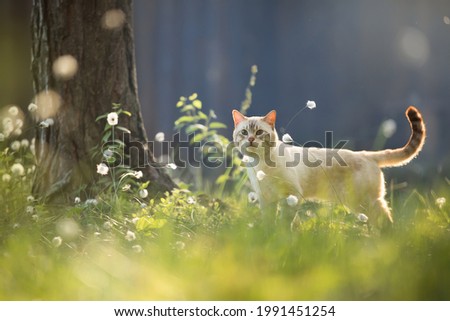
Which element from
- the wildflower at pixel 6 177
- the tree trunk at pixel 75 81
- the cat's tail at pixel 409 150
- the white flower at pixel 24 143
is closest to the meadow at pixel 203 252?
the wildflower at pixel 6 177

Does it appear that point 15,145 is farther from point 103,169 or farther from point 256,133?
point 256,133

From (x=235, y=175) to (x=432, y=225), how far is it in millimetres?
1761

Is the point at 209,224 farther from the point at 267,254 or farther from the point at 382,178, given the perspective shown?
the point at 382,178

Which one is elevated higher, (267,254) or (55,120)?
(55,120)

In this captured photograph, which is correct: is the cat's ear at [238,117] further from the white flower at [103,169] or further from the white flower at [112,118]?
the white flower at [103,169]

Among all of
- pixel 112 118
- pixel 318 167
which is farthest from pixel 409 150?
pixel 112 118

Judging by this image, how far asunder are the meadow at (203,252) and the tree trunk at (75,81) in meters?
0.22

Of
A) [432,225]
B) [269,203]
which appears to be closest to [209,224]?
[269,203]

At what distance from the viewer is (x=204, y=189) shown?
4277 millimetres

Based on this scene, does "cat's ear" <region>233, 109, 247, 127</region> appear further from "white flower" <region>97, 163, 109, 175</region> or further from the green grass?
"white flower" <region>97, 163, 109, 175</region>

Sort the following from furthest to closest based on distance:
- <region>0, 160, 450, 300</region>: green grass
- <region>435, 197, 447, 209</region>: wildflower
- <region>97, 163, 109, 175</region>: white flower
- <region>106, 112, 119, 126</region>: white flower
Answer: <region>435, 197, 447, 209</region>: wildflower
<region>106, 112, 119, 126</region>: white flower
<region>97, 163, 109, 175</region>: white flower
<region>0, 160, 450, 300</region>: green grass

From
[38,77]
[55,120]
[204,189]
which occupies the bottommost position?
[204,189]

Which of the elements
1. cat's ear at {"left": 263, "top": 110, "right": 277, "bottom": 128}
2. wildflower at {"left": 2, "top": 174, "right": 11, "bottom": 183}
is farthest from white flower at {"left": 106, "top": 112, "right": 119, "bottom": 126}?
cat's ear at {"left": 263, "top": 110, "right": 277, "bottom": 128}

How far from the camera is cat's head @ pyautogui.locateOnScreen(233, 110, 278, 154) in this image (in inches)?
138
